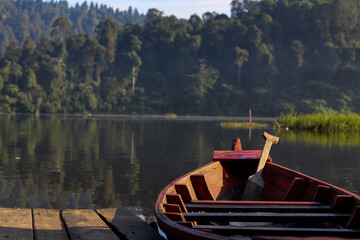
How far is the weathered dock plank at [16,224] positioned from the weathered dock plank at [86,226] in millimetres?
409

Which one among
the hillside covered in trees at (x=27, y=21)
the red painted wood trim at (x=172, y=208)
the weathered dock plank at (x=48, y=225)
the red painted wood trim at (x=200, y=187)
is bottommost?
the weathered dock plank at (x=48, y=225)

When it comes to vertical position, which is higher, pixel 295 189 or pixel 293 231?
pixel 293 231

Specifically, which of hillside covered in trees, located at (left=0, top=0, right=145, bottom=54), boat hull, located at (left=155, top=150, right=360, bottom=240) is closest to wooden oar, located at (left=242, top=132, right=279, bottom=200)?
boat hull, located at (left=155, top=150, right=360, bottom=240)

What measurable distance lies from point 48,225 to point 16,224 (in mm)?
336

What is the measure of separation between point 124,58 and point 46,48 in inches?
531

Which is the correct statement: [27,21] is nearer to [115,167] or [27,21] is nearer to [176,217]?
[115,167]

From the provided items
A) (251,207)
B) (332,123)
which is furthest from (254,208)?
(332,123)

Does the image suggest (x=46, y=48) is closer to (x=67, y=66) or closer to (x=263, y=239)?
(x=67, y=66)

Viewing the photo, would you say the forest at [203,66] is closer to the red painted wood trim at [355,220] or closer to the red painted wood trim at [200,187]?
the red painted wood trim at [200,187]

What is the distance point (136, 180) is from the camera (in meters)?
11.0

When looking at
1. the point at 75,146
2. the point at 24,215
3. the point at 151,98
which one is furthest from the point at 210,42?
the point at 24,215

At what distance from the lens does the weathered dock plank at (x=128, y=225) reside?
16.6 ft

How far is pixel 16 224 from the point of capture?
5219mm

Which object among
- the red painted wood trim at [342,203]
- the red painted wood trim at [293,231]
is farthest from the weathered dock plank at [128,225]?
the red painted wood trim at [342,203]
